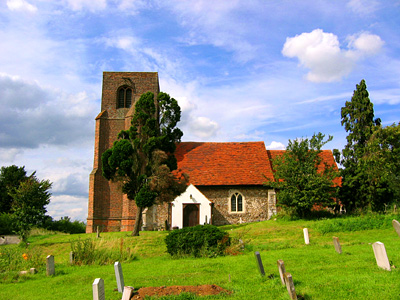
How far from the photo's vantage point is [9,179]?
133 ft

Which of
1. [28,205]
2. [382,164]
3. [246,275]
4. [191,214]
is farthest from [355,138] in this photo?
[28,205]

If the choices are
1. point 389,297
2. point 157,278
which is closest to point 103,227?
point 157,278

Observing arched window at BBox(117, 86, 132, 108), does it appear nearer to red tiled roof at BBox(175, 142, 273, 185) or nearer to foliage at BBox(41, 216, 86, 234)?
red tiled roof at BBox(175, 142, 273, 185)

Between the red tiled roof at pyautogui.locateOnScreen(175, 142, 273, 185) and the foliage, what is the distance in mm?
12469

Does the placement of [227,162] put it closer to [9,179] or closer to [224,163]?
[224,163]

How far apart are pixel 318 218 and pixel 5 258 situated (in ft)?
64.9

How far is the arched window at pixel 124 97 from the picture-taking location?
34.6 meters

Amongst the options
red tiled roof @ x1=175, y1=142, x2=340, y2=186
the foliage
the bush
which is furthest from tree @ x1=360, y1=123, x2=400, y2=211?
the foliage

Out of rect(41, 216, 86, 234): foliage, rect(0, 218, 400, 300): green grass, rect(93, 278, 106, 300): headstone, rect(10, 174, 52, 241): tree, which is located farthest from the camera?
rect(41, 216, 86, 234): foliage

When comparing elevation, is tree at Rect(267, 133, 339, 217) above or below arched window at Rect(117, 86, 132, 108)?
below

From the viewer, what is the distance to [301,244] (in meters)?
16.7

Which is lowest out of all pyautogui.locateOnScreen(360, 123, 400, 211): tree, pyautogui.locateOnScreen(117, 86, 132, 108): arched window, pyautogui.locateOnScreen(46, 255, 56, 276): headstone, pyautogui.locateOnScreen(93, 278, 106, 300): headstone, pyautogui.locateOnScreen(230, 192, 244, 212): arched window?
pyautogui.locateOnScreen(46, 255, 56, 276): headstone

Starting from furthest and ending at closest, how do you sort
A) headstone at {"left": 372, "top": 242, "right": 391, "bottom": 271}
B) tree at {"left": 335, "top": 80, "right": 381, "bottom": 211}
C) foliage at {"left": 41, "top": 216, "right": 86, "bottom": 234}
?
foliage at {"left": 41, "top": 216, "right": 86, "bottom": 234} → tree at {"left": 335, "top": 80, "right": 381, "bottom": 211} → headstone at {"left": 372, "top": 242, "right": 391, "bottom": 271}

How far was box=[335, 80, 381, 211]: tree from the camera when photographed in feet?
90.3
